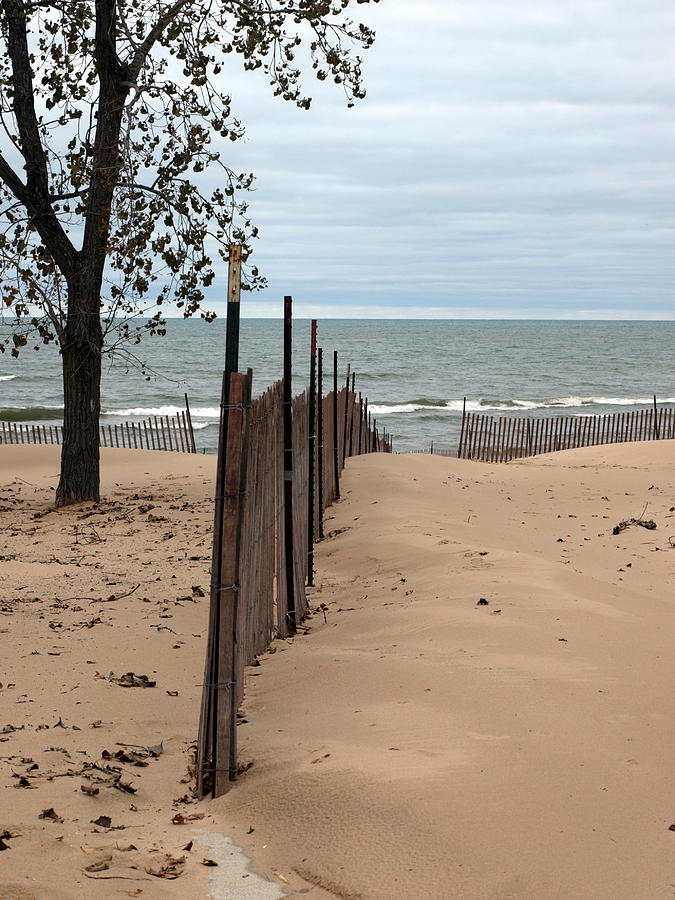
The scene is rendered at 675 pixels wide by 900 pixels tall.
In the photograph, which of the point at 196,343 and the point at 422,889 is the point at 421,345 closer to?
the point at 196,343

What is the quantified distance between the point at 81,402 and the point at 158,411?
2734cm

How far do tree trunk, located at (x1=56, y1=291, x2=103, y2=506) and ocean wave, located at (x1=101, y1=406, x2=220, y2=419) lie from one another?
2472 cm

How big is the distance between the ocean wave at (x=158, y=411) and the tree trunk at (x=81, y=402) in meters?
24.7

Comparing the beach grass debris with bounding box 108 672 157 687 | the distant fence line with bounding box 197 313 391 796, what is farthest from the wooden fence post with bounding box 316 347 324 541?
the beach grass debris with bounding box 108 672 157 687

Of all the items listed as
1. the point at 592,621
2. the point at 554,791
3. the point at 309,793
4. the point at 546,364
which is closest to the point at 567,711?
the point at 554,791

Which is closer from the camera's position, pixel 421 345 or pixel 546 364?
pixel 546 364

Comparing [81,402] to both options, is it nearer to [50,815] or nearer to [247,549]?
[247,549]

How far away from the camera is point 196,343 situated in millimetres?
91125

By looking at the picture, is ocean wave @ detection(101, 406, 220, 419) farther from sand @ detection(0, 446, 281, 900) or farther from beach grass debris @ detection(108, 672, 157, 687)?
beach grass debris @ detection(108, 672, 157, 687)

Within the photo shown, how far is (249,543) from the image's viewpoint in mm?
4582

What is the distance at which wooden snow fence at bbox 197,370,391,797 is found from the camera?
373cm

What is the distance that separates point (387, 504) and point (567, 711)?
7.06 meters

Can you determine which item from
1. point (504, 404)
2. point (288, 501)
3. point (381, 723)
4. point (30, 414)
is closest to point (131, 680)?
point (288, 501)

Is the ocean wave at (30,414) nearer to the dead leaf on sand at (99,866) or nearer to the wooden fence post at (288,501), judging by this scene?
the wooden fence post at (288,501)
